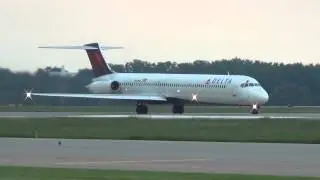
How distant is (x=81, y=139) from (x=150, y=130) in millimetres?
7433

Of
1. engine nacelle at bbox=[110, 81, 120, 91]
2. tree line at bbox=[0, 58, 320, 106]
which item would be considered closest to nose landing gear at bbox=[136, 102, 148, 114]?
engine nacelle at bbox=[110, 81, 120, 91]

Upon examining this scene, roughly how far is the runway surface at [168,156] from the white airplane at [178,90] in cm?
4068

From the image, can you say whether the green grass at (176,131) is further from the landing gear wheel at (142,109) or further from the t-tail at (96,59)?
the t-tail at (96,59)

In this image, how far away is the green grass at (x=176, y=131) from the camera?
3770 centimetres

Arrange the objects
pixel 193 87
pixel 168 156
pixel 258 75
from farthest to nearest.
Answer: pixel 258 75
pixel 193 87
pixel 168 156

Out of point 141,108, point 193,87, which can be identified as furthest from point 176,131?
point 141,108

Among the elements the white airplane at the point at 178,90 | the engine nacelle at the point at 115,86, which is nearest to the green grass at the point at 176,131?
the white airplane at the point at 178,90

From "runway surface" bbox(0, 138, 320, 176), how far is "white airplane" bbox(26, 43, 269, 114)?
40.7m

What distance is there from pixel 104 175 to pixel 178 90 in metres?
56.1

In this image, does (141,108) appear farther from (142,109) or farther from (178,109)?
(178,109)

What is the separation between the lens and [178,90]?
77.6m

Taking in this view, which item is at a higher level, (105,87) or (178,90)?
(105,87)

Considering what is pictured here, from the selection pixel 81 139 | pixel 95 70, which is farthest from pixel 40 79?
pixel 81 139

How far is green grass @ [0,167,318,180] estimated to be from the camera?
2083 centimetres
